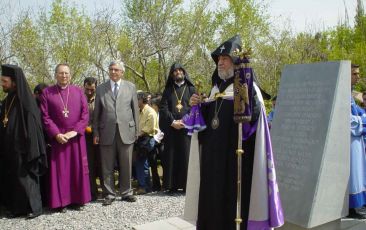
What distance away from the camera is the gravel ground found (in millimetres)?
5305

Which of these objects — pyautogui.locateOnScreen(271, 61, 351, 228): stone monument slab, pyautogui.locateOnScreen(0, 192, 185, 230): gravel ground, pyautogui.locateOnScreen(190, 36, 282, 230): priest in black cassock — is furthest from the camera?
pyautogui.locateOnScreen(0, 192, 185, 230): gravel ground

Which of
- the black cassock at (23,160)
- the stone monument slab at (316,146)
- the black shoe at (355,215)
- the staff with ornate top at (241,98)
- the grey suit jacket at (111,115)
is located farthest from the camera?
the grey suit jacket at (111,115)

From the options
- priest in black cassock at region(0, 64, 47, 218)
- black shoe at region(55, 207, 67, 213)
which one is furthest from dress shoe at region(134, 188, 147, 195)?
priest in black cassock at region(0, 64, 47, 218)

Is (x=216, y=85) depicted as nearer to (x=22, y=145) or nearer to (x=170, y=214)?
(x=170, y=214)

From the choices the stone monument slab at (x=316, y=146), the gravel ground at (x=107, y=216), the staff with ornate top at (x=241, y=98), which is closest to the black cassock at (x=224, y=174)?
the staff with ornate top at (x=241, y=98)

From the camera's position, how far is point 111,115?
6449mm

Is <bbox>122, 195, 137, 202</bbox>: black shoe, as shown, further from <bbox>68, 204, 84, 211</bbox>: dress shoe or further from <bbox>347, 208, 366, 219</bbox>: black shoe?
<bbox>347, 208, 366, 219</bbox>: black shoe

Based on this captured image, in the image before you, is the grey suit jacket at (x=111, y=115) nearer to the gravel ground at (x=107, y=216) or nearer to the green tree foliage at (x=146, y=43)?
the gravel ground at (x=107, y=216)

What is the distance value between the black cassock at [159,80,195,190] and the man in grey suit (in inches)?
33.1

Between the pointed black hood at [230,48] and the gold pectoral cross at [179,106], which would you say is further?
the gold pectoral cross at [179,106]

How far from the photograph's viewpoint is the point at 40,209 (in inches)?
231

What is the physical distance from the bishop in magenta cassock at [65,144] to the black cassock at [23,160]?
0.22m

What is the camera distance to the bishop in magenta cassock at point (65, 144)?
19.7 feet

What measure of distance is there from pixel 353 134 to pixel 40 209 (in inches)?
191
